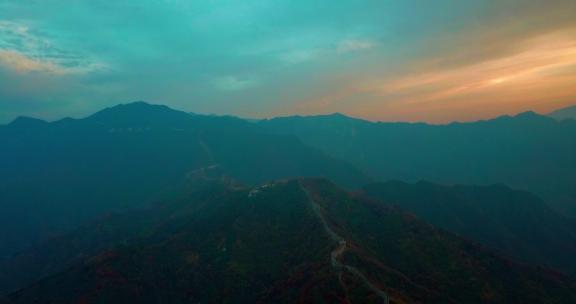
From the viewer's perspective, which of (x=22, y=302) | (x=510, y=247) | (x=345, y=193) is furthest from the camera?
(x=510, y=247)

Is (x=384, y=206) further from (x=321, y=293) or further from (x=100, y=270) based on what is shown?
→ (x=100, y=270)

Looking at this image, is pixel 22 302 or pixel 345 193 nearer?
pixel 22 302

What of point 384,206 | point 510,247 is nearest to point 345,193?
point 384,206

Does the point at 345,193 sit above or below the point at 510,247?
above

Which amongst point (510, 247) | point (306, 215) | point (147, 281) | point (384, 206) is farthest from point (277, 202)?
point (510, 247)

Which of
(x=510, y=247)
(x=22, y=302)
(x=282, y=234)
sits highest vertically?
(x=282, y=234)

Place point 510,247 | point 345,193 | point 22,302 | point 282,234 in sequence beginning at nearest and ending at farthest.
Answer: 1. point 22,302
2. point 282,234
3. point 345,193
4. point 510,247
